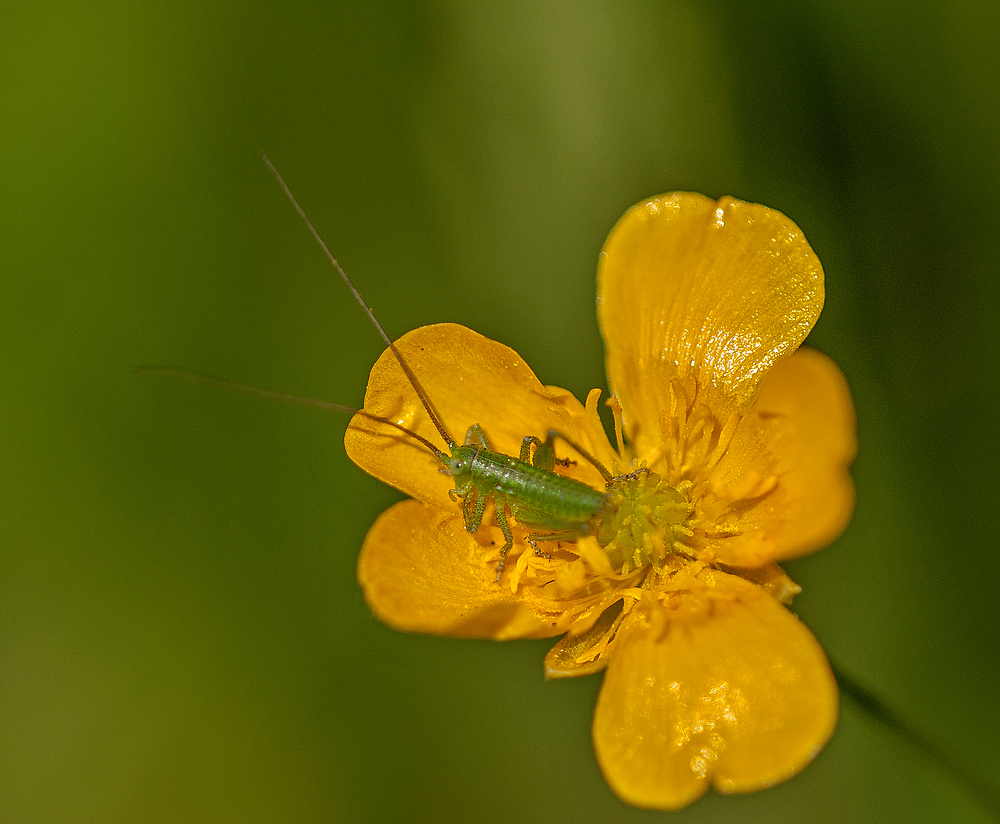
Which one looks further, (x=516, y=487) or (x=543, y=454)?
(x=543, y=454)

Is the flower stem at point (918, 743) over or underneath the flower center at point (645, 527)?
underneath

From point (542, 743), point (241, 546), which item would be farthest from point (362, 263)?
point (542, 743)

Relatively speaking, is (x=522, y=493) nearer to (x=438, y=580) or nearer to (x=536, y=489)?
(x=536, y=489)

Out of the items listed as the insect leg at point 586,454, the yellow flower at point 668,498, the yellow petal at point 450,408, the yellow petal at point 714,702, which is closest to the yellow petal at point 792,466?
the yellow flower at point 668,498

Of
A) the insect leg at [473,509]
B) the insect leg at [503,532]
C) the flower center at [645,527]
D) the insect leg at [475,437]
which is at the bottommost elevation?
the flower center at [645,527]

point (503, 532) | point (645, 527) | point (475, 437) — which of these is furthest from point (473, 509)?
point (645, 527)

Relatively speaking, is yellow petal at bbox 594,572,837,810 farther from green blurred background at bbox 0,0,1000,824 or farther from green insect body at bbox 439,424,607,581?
green blurred background at bbox 0,0,1000,824

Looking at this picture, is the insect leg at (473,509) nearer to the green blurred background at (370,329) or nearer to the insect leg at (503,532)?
the insect leg at (503,532)
